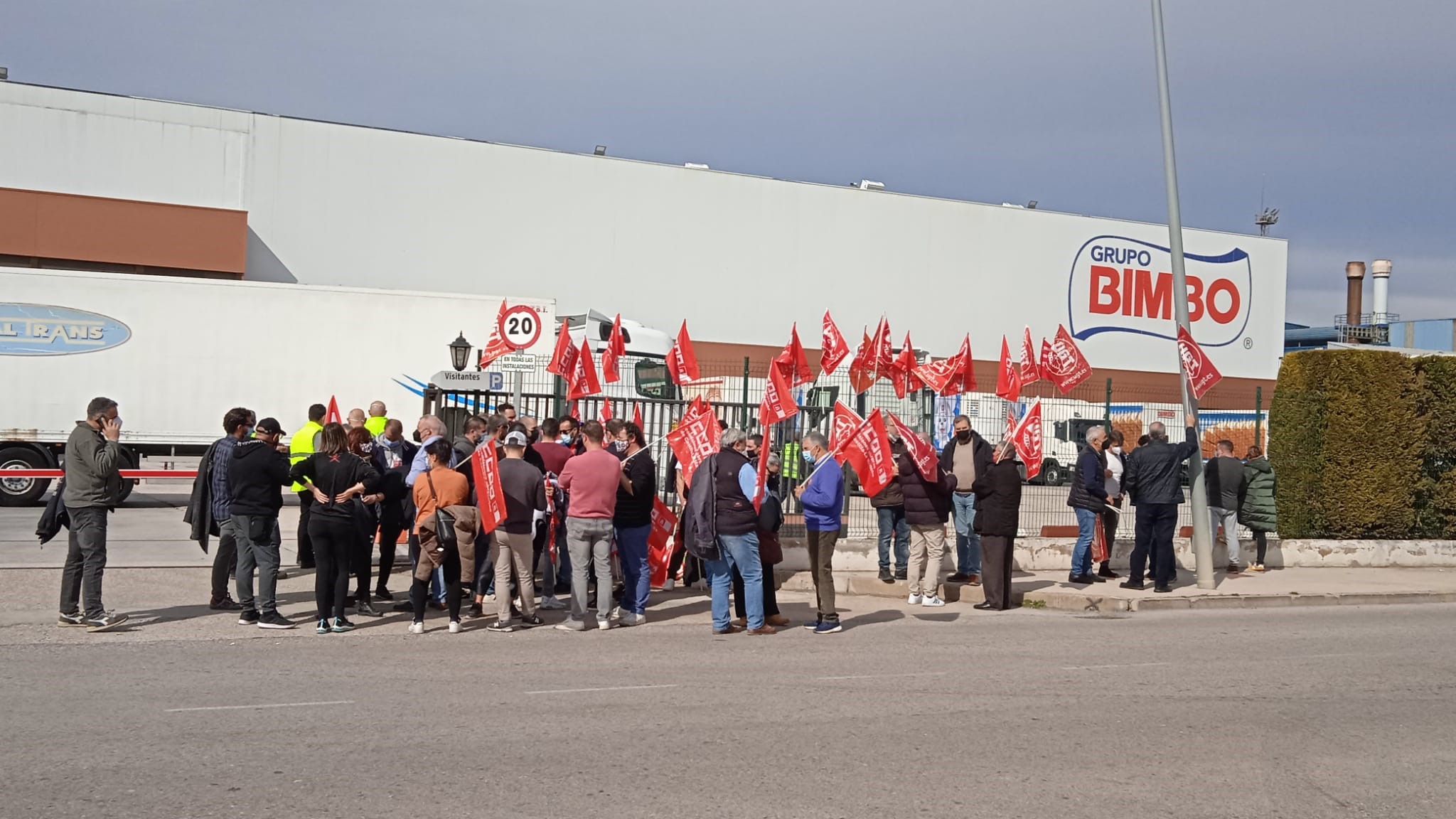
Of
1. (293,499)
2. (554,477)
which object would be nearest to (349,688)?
(554,477)

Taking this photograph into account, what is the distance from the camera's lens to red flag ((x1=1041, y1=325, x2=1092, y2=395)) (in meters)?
16.3

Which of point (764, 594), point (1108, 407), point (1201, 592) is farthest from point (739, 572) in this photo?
point (1108, 407)

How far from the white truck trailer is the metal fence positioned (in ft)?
12.7

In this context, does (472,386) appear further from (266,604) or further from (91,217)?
(91,217)

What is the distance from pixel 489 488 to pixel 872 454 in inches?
153

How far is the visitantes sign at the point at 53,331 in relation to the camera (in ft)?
68.7

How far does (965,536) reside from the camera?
14203 millimetres

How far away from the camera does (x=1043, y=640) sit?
1123cm

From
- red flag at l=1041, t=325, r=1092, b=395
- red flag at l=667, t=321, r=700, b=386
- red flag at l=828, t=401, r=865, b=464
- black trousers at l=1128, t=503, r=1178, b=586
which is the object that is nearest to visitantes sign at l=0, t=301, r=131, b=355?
red flag at l=667, t=321, r=700, b=386

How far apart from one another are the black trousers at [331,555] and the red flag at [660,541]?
3.54 m

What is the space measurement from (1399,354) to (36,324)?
2245 cm

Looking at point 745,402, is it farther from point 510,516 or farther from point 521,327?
point 510,516

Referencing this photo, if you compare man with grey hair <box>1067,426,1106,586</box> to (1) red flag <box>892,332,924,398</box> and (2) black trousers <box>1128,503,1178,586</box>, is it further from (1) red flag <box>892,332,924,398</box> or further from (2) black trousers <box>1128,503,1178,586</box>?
(1) red flag <box>892,332,924,398</box>

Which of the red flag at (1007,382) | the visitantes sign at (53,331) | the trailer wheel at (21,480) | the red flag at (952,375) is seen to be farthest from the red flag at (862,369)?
the trailer wheel at (21,480)
